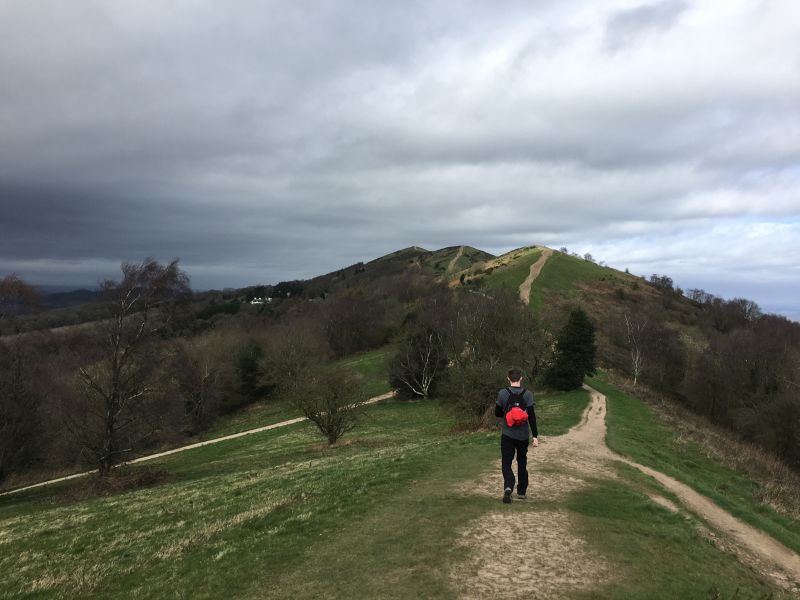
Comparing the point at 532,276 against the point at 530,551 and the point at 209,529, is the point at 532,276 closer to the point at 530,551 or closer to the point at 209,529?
the point at 209,529

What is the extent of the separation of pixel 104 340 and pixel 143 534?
43.8 ft

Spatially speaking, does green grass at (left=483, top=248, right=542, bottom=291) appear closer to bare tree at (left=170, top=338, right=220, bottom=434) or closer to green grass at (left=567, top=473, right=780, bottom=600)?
bare tree at (left=170, top=338, right=220, bottom=434)

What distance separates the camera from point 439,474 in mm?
13930

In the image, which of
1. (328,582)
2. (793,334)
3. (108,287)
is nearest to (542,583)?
(328,582)

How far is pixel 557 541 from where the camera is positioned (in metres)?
8.39

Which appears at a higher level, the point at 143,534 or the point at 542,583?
the point at 542,583

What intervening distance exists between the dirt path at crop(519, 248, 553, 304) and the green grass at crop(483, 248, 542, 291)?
36.0 inches

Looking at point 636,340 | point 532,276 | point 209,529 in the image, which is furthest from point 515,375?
point 532,276

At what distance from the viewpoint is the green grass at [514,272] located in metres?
107

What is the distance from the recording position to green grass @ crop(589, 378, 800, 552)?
43.9 ft

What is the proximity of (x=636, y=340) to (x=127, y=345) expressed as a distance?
203ft

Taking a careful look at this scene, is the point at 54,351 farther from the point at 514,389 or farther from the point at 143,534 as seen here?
the point at 514,389

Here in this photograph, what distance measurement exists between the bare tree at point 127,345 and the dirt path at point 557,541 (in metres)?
16.8

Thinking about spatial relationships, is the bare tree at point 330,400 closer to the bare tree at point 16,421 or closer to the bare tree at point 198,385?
the bare tree at point 16,421
